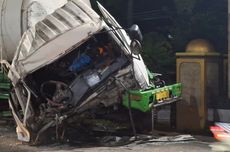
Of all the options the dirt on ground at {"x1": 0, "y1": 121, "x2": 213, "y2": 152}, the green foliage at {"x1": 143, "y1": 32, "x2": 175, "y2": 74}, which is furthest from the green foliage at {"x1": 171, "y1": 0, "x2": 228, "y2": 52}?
the dirt on ground at {"x1": 0, "y1": 121, "x2": 213, "y2": 152}

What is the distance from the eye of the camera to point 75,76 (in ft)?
26.6

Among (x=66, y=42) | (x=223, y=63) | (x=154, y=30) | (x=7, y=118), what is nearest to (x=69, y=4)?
(x=66, y=42)

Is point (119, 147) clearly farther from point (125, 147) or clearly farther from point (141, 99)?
point (141, 99)

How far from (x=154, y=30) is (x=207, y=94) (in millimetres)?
4290

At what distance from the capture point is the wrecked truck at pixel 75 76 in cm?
786

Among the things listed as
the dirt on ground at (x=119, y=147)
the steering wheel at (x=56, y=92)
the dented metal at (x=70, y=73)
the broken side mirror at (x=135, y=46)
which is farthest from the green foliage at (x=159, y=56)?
the steering wheel at (x=56, y=92)

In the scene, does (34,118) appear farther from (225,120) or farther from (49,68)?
(225,120)

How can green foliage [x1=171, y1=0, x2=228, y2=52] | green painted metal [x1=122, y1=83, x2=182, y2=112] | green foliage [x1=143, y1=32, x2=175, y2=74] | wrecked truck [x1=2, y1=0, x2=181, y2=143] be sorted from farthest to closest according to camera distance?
green foliage [x1=143, y1=32, x2=175, y2=74] < green foliage [x1=171, y1=0, x2=228, y2=52] < wrecked truck [x1=2, y1=0, x2=181, y2=143] < green painted metal [x1=122, y1=83, x2=182, y2=112]

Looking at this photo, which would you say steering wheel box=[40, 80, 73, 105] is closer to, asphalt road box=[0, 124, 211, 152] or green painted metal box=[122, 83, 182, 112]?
asphalt road box=[0, 124, 211, 152]

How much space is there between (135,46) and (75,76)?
118 centimetres

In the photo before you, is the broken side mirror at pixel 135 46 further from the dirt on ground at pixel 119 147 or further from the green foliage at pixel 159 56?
the green foliage at pixel 159 56

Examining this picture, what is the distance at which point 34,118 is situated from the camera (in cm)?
798

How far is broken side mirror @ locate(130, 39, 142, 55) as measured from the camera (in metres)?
7.88

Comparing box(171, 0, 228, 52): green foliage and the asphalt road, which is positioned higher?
box(171, 0, 228, 52): green foliage
